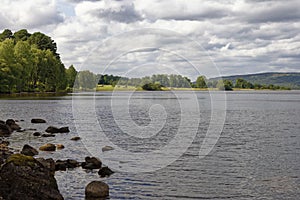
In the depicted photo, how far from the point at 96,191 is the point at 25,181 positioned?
Answer: 14.0ft

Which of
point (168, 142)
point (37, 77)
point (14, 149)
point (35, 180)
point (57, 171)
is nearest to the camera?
point (35, 180)

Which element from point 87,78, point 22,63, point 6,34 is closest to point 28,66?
point 22,63

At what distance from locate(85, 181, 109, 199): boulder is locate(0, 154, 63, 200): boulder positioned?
7.15 ft

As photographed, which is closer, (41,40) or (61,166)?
(61,166)

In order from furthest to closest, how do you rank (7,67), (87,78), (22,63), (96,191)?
(22,63) → (7,67) → (87,78) → (96,191)

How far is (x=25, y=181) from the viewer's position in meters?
18.3

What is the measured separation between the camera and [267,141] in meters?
42.9

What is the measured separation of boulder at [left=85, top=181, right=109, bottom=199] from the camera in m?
21.1

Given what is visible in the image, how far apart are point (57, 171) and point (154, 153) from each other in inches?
425

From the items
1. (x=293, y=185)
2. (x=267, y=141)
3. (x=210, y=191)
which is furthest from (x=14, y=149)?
(x=267, y=141)

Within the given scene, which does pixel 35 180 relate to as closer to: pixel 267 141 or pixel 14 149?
pixel 14 149

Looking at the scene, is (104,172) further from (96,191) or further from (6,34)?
(6,34)

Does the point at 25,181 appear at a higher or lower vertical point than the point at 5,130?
higher

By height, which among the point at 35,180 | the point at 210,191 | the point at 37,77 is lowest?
the point at 210,191
